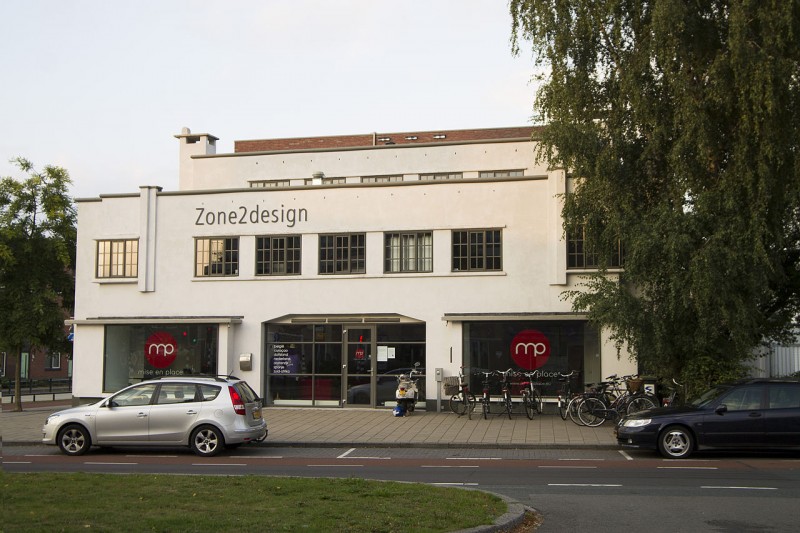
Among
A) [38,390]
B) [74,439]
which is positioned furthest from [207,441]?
[38,390]

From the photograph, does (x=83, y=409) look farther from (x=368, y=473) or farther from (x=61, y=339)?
(x=61, y=339)

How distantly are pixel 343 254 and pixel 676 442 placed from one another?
12.9 m

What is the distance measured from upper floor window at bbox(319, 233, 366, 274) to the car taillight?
9693 mm

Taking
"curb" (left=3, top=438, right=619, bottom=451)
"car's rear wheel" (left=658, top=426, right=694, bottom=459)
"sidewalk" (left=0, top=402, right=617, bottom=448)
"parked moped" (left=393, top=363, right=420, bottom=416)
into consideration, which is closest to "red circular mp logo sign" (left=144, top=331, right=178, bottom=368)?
"sidewalk" (left=0, top=402, right=617, bottom=448)

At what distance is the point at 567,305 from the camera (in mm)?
24641

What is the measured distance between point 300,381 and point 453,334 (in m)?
5.09

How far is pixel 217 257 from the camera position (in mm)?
27484

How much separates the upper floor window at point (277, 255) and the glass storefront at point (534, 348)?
5.86 m

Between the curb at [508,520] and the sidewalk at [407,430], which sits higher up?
the curb at [508,520]

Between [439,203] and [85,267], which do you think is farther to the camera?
[85,267]

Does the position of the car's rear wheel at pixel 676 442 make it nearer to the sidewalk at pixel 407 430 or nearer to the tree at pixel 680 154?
the sidewalk at pixel 407 430

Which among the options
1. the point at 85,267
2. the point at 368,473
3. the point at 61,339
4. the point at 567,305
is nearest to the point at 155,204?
the point at 85,267

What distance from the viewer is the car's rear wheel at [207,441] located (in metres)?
16.9

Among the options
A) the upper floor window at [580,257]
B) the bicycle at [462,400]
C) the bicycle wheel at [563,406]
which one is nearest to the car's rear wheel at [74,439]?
the bicycle at [462,400]
